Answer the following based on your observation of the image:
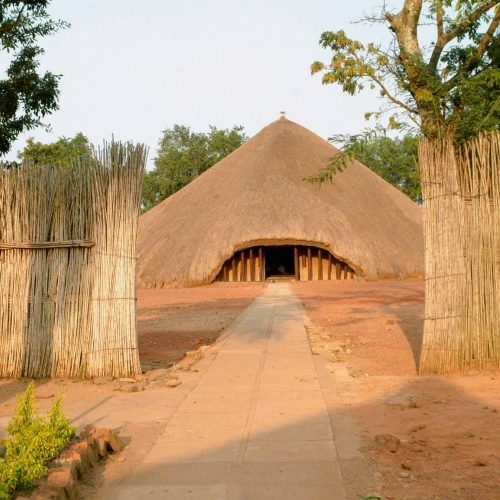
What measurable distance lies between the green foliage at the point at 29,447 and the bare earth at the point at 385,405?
0.31 m

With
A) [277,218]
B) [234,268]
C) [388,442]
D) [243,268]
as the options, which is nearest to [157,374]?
[388,442]

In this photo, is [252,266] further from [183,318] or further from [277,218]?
[183,318]

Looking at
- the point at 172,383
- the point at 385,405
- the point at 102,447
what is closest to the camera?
the point at 102,447

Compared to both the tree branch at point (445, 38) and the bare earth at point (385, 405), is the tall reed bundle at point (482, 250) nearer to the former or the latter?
the bare earth at point (385, 405)

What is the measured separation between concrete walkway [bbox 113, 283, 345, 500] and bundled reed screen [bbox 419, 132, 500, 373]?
4.64 ft

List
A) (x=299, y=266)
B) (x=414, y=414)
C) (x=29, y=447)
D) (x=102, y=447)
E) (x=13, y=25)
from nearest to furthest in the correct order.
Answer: (x=29, y=447) < (x=102, y=447) < (x=414, y=414) < (x=13, y=25) < (x=299, y=266)

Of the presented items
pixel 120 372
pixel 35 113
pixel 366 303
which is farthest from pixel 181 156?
pixel 120 372

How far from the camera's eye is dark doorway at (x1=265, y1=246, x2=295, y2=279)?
3531 centimetres

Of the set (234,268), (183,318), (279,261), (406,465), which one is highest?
(279,261)

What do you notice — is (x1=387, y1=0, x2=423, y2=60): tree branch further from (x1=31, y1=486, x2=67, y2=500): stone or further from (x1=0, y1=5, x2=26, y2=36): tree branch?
(x1=31, y1=486, x2=67, y2=500): stone

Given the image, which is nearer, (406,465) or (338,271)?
(406,465)

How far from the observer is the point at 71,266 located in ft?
23.4

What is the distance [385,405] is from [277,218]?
2161 centimetres

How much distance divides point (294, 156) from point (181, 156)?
15249 mm
